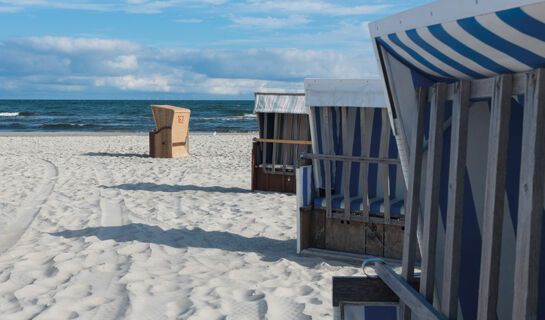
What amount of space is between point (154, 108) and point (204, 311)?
10360 mm

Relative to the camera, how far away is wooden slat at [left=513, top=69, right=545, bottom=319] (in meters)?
1.65

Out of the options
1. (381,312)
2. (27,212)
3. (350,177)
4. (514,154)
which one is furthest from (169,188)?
(514,154)

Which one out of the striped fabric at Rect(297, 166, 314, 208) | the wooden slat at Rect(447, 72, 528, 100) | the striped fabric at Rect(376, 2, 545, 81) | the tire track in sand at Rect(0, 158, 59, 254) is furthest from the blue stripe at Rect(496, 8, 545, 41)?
the tire track in sand at Rect(0, 158, 59, 254)

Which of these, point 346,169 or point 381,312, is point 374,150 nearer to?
point 346,169

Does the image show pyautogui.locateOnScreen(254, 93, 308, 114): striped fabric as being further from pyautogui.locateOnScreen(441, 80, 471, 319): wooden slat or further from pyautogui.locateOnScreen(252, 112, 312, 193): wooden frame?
pyautogui.locateOnScreen(441, 80, 471, 319): wooden slat

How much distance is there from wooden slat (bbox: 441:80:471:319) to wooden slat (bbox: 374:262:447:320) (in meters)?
0.07

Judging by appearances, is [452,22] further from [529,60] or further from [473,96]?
[473,96]

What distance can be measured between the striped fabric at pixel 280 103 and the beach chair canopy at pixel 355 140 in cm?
258

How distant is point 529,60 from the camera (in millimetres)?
1716

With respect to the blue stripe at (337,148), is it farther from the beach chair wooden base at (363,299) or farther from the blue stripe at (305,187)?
the beach chair wooden base at (363,299)

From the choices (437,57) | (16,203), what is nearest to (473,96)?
(437,57)

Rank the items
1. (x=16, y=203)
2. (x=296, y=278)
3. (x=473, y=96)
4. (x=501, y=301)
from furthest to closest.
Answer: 1. (x=16, y=203)
2. (x=296, y=278)
3. (x=501, y=301)
4. (x=473, y=96)

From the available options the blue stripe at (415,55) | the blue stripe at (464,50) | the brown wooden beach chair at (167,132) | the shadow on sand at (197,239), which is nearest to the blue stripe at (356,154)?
the shadow on sand at (197,239)

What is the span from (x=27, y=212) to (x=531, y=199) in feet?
22.7
